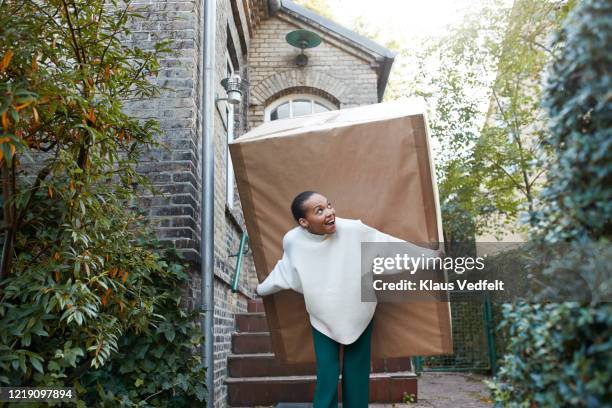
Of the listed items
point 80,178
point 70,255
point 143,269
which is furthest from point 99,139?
point 143,269

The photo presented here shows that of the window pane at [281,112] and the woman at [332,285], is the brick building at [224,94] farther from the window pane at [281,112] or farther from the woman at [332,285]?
the woman at [332,285]

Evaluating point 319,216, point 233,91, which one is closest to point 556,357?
point 319,216

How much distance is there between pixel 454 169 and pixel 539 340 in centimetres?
865

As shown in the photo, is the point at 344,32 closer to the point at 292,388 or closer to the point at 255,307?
the point at 255,307

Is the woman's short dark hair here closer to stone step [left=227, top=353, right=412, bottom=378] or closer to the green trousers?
the green trousers

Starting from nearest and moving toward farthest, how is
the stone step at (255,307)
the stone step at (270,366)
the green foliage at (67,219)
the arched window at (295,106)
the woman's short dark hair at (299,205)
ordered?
the green foliage at (67,219), the woman's short dark hair at (299,205), the stone step at (270,366), the stone step at (255,307), the arched window at (295,106)

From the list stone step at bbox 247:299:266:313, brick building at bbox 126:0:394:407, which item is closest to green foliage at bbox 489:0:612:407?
brick building at bbox 126:0:394:407

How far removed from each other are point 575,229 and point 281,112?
7.59 metres

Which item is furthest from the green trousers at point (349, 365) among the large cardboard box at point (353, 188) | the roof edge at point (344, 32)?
the roof edge at point (344, 32)

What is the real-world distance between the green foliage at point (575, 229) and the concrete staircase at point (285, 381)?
3.26 metres

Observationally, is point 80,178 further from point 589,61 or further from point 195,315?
point 589,61

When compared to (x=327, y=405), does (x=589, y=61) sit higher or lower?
higher

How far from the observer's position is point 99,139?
273 cm

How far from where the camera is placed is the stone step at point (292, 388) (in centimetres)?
480
